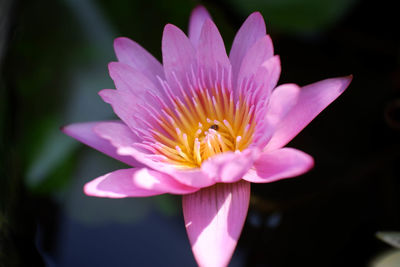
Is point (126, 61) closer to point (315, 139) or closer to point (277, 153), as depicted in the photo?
point (277, 153)

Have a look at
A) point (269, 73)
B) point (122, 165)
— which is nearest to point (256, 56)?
point (269, 73)

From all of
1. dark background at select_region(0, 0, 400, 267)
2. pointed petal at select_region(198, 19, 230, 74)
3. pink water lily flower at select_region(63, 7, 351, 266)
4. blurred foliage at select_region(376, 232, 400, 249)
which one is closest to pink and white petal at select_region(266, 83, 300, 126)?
pink water lily flower at select_region(63, 7, 351, 266)

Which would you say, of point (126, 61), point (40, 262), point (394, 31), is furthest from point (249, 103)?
point (394, 31)

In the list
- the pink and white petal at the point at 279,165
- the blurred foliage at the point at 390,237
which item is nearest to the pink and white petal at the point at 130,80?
the pink and white petal at the point at 279,165

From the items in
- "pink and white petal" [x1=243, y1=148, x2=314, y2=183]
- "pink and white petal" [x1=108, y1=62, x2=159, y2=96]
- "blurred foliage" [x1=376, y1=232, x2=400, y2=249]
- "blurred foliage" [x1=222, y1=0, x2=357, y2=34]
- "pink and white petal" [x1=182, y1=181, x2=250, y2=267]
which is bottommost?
"blurred foliage" [x1=376, y1=232, x2=400, y2=249]

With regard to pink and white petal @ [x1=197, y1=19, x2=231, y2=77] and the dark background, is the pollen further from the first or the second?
the dark background
